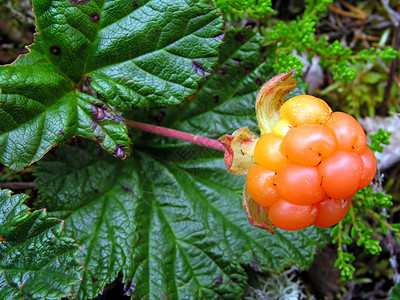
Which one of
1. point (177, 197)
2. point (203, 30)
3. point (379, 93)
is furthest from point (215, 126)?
point (379, 93)

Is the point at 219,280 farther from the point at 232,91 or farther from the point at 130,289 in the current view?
the point at 232,91

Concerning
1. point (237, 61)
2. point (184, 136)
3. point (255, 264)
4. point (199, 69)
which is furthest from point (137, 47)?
point (255, 264)

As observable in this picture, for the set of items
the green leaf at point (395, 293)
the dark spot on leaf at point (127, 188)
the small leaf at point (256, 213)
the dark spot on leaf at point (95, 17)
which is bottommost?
the green leaf at point (395, 293)

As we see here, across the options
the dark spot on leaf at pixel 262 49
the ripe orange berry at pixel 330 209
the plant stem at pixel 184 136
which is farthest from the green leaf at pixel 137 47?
the ripe orange berry at pixel 330 209

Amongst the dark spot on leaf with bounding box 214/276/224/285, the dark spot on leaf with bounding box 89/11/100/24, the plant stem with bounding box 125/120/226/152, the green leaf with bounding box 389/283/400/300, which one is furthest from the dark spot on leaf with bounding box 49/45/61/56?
the green leaf with bounding box 389/283/400/300

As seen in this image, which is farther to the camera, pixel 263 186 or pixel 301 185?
pixel 263 186

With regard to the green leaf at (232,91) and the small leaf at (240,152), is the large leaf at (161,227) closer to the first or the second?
the green leaf at (232,91)

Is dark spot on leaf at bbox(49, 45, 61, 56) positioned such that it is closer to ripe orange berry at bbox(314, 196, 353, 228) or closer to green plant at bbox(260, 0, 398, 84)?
green plant at bbox(260, 0, 398, 84)
